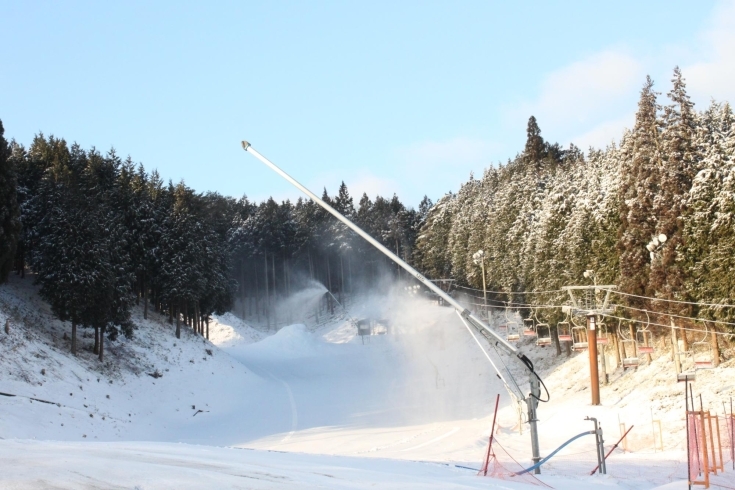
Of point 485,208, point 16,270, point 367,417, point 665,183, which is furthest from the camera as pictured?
point 485,208

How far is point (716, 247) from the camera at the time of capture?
117 feet

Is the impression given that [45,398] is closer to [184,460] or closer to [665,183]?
[184,460]

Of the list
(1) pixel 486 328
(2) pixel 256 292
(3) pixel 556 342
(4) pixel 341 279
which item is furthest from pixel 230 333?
(1) pixel 486 328

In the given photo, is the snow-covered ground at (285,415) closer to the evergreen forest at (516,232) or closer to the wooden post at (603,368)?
the wooden post at (603,368)

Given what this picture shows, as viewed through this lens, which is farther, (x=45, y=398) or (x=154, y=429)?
(x=154, y=429)

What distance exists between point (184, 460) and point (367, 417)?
31.9 metres

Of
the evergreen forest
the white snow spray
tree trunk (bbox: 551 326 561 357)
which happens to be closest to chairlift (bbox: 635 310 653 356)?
the evergreen forest

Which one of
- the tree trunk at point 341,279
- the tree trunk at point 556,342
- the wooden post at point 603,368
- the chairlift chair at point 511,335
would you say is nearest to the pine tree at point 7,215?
the chairlift chair at point 511,335

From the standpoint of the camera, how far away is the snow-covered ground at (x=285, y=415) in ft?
38.4

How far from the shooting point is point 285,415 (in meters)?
43.3

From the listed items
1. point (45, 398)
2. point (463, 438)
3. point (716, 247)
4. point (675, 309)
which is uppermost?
point (716, 247)

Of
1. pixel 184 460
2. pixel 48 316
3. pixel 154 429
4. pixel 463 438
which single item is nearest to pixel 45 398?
pixel 154 429

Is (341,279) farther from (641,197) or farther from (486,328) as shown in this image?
(486,328)

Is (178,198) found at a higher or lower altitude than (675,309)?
higher
